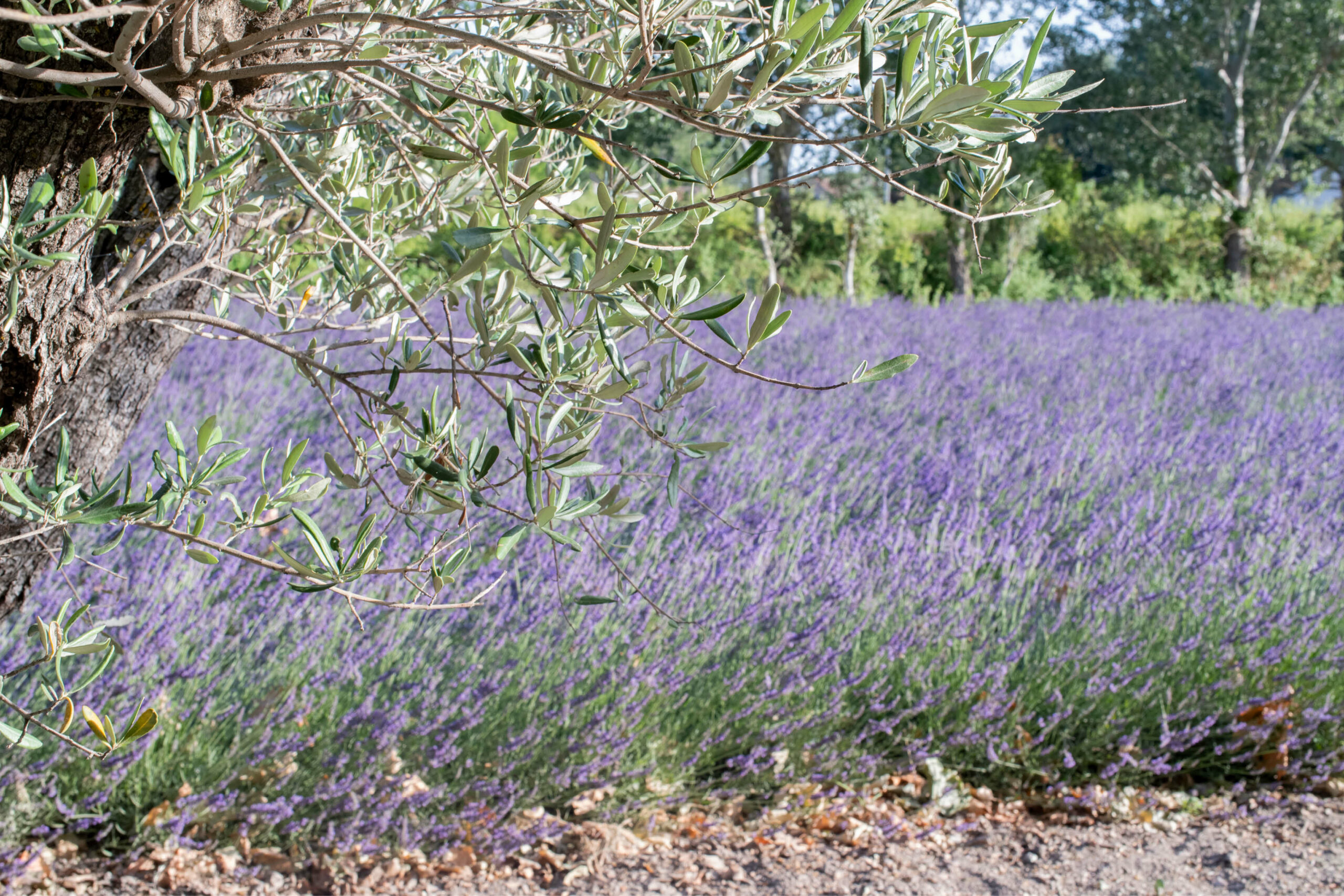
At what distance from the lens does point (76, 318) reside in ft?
3.66

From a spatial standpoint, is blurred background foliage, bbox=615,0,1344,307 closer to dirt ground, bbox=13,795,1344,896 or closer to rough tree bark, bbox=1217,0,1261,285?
rough tree bark, bbox=1217,0,1261,285

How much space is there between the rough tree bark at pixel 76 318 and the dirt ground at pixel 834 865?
957 millimetres

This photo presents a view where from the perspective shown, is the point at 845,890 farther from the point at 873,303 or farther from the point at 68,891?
the point at 873,303

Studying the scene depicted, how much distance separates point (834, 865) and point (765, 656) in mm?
485

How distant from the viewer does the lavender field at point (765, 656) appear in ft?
7.00

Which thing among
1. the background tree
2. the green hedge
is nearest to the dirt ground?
the green hedge

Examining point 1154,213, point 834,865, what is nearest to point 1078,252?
point 1154,213

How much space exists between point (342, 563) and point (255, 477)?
8.54ft

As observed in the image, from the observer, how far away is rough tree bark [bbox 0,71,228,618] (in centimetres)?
102

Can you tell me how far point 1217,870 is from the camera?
7.78 feet

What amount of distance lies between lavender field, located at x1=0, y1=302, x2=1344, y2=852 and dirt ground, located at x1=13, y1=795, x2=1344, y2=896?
0.08 m

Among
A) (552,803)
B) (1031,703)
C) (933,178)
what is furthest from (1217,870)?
(933,178)

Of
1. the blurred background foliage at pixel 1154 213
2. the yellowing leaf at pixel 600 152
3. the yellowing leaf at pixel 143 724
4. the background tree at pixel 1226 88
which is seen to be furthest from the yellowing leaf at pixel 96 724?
the background tree at pixel 1226 88

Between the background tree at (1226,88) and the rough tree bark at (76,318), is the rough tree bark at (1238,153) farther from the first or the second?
the rough tree bark at (76,318)
